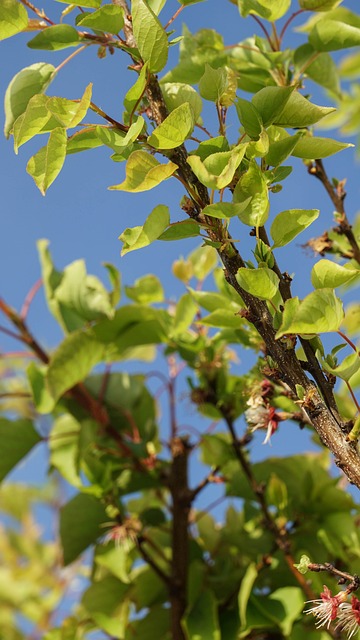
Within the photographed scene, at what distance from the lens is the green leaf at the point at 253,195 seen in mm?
625

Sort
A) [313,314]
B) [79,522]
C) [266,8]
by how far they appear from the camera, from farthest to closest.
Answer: [79,522] < [266,8] < [313,314]

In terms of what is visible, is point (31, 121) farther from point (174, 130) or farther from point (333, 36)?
point (333, 36)

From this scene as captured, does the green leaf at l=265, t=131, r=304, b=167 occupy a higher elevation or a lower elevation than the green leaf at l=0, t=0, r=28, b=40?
lower

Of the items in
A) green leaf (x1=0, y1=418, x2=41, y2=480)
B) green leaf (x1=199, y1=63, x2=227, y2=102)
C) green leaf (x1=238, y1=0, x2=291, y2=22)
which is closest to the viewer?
green leaf (x1=199, y1=63, x2=227, y2=102)

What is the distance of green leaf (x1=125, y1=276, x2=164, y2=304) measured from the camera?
1.24 metres

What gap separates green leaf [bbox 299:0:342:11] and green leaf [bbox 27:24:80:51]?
42cm

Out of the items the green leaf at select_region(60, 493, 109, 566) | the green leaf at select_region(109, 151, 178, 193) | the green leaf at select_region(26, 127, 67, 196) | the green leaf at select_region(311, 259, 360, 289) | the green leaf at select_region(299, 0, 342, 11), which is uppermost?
the green leaf at select_region(299, 0, 342, 11)

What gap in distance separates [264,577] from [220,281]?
1.66ft

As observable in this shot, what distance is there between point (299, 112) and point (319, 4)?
43cm

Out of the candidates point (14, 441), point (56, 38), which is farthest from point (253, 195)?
point (14, 441)

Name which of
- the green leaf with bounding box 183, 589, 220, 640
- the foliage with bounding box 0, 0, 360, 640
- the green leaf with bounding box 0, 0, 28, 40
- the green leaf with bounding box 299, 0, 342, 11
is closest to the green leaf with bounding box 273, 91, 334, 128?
the foliage with bounding box 0, 0, 360, 640

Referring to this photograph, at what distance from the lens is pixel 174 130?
618 millimetres

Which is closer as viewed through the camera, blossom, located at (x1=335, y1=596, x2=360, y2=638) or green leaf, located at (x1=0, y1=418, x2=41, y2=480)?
blossom, located at (x1=335, y1=596, x2=360, y2=638)

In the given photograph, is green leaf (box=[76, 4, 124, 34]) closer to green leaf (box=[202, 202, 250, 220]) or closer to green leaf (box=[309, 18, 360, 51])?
green leaf (box=[202, 202, 250, 220])
